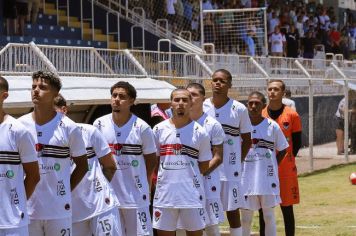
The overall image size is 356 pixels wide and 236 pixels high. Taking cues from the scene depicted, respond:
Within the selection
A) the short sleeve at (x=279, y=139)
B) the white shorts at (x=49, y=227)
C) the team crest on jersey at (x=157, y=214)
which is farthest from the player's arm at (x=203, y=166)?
the white shorts at (x=49, y=227)

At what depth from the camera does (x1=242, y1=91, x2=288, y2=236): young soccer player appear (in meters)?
10.7

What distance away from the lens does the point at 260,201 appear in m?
10.8

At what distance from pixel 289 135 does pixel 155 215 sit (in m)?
2.78

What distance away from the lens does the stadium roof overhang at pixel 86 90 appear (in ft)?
32.2

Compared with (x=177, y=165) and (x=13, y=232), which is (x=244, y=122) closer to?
(x=177, y=165)

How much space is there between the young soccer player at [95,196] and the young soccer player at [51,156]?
1.10 feet

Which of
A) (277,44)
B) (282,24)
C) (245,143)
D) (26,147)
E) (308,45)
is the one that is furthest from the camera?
(308,45)

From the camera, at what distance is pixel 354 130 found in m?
24.7

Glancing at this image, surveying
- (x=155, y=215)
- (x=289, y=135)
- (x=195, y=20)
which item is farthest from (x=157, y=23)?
(x=155, y=215)

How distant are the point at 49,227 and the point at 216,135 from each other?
2.72 metres

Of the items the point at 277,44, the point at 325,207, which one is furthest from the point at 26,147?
the point at 277,44

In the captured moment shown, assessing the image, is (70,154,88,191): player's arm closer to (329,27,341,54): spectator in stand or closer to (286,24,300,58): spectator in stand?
(286,24,300,58): spectator in stand

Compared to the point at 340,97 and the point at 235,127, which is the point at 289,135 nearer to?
the point at 235,127

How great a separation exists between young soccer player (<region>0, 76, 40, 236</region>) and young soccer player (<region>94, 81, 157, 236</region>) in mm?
1825
